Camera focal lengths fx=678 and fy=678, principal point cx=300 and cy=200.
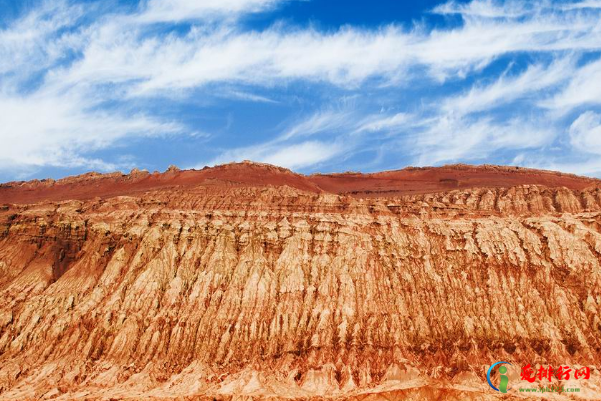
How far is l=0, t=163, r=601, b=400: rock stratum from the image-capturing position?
59062 millimetres

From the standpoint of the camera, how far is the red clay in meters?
106

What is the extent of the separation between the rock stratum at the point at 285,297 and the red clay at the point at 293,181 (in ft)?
57.7

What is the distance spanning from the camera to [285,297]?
67.6 meters

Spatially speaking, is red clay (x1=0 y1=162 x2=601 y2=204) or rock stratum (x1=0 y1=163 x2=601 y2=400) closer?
rock stratum (x1=0 y1=163 x2=601 y2=400)

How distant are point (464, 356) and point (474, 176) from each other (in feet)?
244

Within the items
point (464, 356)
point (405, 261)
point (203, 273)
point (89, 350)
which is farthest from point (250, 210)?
point (464, 356)

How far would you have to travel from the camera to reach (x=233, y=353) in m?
62.3

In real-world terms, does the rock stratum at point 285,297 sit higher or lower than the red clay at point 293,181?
lower

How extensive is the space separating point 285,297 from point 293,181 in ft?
154

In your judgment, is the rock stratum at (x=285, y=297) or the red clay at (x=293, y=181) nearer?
the rock stratum at (x=285, y=297)

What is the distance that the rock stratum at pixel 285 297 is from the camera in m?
59.1

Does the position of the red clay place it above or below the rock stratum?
above

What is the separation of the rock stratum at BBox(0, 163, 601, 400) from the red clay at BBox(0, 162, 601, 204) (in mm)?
17581

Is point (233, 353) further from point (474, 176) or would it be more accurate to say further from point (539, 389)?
point (474, 176)
